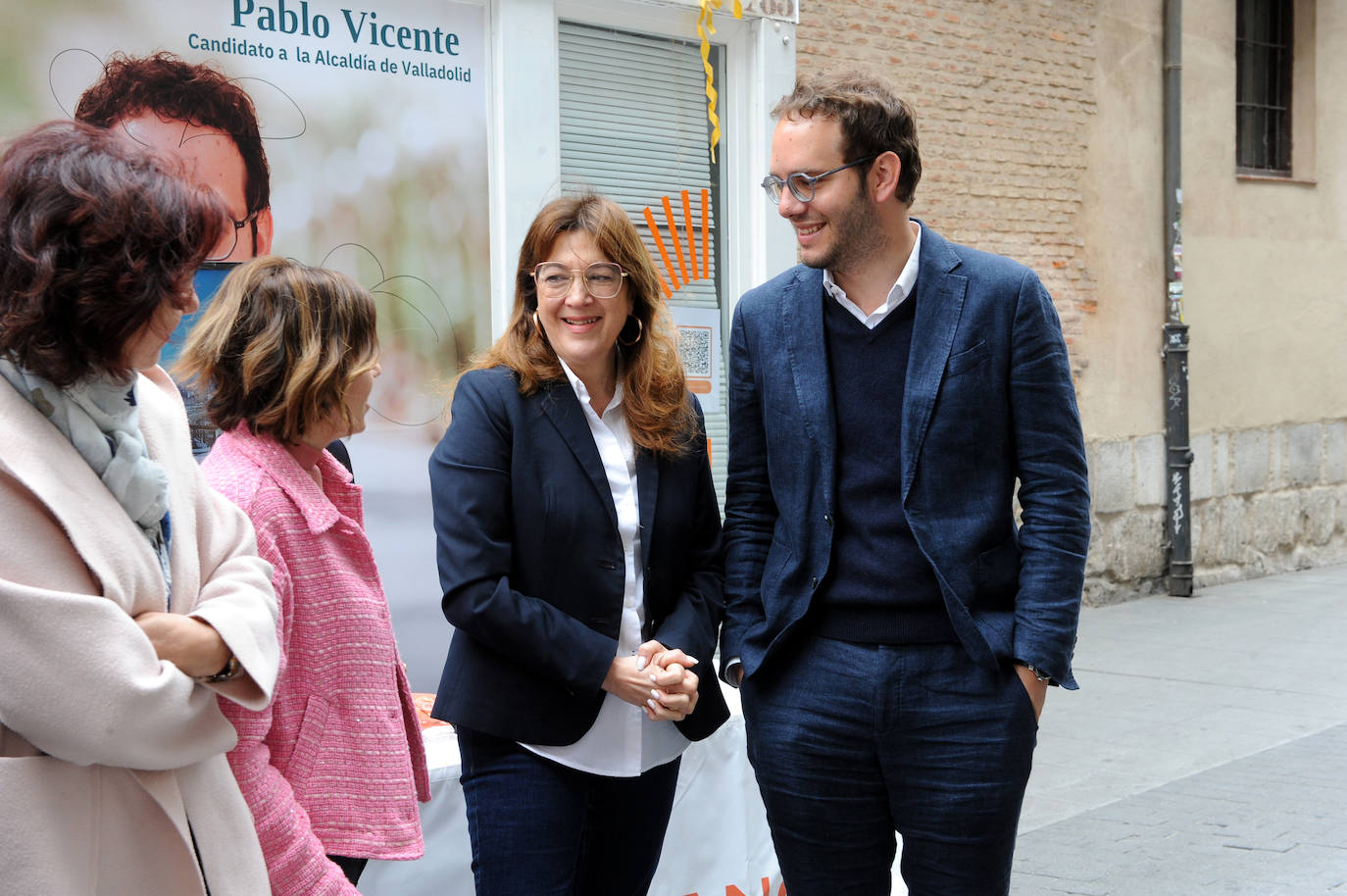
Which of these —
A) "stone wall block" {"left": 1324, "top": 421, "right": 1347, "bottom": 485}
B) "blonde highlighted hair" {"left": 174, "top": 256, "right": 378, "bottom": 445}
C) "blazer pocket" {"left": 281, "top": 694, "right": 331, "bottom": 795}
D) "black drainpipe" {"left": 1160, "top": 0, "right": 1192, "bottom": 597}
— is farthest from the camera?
"stone wall block" {"left": 1324, "top": 421, "right": 1347, "bottom": 485}

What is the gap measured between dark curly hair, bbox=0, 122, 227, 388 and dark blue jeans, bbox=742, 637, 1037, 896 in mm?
1422

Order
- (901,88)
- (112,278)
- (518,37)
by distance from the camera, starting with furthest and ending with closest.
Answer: (901,88)
(518,37)
(112,278)

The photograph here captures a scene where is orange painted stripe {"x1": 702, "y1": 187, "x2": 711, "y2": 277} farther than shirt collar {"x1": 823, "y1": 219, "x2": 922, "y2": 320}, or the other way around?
orange painted stripe {"x1": 702, "y1": 187, "x2": 711, "y2": 277}

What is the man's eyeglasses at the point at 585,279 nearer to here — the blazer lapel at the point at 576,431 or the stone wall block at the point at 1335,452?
the blazer lapel at the point at 576,431

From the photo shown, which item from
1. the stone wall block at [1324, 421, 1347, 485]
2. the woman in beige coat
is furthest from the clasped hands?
the stone wall block at [1324, 421, 1347, 485]

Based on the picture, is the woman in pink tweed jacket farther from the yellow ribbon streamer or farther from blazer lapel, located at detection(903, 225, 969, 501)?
the yellow ribbon streamer

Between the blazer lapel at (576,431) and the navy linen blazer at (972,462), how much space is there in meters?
0.35

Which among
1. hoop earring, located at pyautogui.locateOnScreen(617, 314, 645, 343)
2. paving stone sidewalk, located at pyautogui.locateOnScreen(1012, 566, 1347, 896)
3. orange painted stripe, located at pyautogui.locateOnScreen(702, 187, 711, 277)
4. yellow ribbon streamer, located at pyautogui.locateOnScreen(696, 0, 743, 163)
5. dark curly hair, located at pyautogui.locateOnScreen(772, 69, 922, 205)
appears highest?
yellow ribbon streamer, located at pyautogui.locateOnScreen(696, 0, 743, 163)

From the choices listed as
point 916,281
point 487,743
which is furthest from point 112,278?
point 916,281

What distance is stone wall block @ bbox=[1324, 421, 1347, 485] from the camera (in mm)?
12219

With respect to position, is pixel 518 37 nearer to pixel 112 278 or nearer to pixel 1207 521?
pixel 112 278

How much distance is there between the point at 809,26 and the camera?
27.0ft

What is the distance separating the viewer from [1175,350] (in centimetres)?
1057

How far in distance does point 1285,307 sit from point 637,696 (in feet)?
35.4
